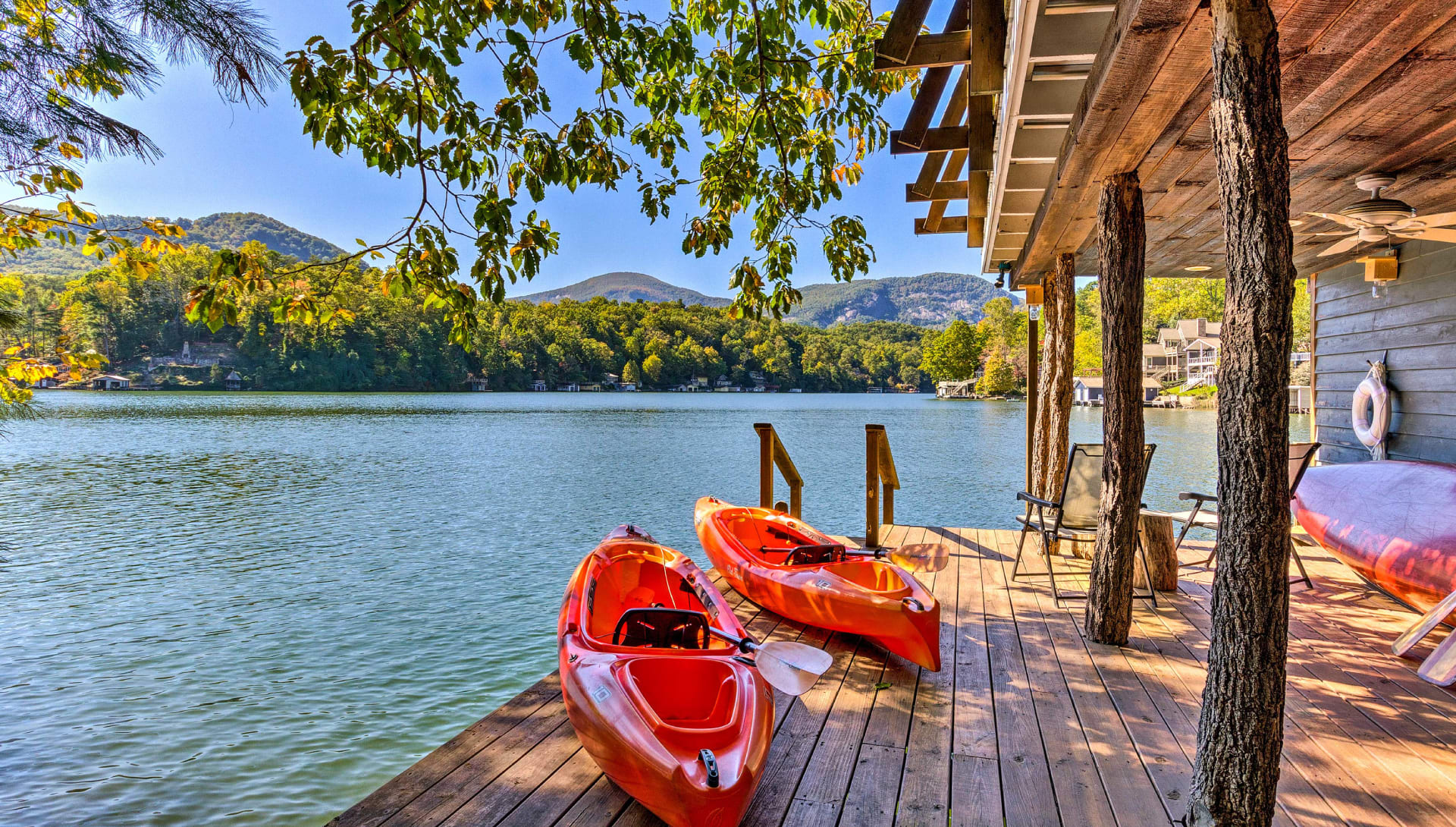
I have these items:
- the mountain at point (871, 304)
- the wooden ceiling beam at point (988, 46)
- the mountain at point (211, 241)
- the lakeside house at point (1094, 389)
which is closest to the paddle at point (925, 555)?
the wooden ceiling beam at point (988, 46)

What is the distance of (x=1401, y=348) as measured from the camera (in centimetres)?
586

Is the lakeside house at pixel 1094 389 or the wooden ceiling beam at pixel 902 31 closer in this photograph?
the wooden ceiling beam at pixel 902 31

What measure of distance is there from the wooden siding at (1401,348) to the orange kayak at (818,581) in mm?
4639

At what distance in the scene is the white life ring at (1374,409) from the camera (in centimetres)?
593

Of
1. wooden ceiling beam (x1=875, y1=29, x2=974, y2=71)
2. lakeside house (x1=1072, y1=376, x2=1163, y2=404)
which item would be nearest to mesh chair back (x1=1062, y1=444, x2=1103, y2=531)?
wooden ceiling beam (x1=875, y1=29, x2=974, y2=71)

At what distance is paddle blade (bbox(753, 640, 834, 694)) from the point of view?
2465 millimetres

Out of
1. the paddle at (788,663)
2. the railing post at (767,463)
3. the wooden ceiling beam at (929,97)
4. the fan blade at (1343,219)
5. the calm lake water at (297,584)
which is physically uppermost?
the wooden ceiling beam at (929,97)

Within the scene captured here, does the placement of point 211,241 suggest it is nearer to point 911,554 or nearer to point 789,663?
point 911,554

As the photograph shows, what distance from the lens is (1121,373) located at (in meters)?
3.55

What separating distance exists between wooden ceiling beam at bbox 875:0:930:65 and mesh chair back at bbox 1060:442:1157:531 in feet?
9.41

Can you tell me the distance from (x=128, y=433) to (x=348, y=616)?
24.3 meters

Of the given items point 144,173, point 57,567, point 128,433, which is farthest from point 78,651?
point 128,433

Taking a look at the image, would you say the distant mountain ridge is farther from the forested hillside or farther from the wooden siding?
the wooden siding

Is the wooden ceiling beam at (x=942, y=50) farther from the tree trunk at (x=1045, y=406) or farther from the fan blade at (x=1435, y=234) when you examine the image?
the tree trunk at (x=1045, y=406)
